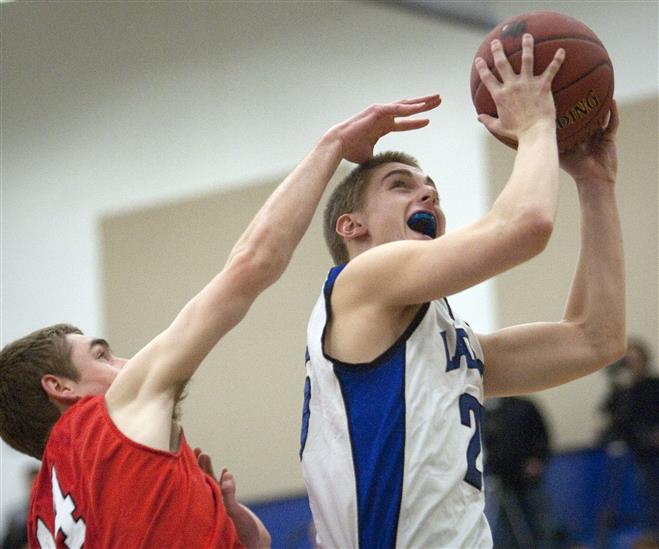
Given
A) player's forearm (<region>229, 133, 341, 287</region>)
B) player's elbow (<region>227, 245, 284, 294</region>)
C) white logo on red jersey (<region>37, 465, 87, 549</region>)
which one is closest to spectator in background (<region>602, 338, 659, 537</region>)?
player's forearm (<region>229, 133, 341, 287</region>)

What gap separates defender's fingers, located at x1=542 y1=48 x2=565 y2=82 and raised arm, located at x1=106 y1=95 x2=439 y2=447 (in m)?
0.69

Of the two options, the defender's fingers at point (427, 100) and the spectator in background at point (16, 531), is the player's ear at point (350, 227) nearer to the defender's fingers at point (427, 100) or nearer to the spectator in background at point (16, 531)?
the defender's fingers at point (427, 100)

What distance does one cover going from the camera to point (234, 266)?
10.9ft

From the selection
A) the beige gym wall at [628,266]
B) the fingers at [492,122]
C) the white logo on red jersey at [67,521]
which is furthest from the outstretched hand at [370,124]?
the beige gym wall at [628,266]

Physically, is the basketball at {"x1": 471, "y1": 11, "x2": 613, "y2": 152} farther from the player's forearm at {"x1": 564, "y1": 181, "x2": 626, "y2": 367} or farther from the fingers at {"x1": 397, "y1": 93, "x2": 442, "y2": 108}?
the player's forearm at {"x1": 564, "y1": 181, "x2": 626, "y2": 367}

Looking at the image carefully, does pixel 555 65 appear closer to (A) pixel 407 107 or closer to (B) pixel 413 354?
(A) pixel 407 107

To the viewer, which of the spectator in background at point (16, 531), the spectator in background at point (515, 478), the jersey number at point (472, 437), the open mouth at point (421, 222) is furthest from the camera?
the spectator in background at point (16, 531)

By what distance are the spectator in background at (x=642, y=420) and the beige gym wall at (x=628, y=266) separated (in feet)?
2.72

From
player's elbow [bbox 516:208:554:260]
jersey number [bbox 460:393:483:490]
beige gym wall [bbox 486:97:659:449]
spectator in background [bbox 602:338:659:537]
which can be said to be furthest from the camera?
beige gym wall [bbox 486:97:659:449]

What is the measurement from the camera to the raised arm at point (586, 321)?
12.0 ft

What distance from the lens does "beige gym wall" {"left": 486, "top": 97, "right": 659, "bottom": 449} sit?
9.91 meters

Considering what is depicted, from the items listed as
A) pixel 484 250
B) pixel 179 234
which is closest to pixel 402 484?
pixel 484 250

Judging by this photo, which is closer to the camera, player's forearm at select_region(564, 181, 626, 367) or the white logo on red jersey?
the white logo on red jersey

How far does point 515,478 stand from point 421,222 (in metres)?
5.85
